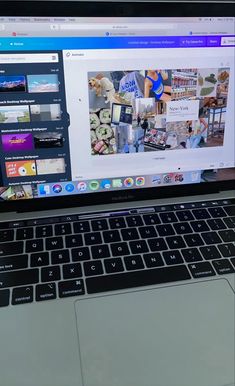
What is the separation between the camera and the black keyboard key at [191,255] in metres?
0.61

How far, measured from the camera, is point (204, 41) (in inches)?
25.4

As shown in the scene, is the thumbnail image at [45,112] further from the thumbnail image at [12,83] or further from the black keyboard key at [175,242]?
the black keyboard key at [175,242]

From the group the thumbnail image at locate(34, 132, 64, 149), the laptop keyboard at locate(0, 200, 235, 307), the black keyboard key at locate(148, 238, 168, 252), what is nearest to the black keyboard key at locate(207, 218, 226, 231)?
the laptop keyboard at locate(0, 200, 235, 307)

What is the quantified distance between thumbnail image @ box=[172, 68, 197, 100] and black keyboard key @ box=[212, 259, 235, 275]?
29 cm

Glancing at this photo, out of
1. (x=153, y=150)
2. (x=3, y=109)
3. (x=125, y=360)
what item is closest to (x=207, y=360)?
(x=125, y=360)

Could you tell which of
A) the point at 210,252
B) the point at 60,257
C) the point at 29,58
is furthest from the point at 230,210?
the point at 29,58

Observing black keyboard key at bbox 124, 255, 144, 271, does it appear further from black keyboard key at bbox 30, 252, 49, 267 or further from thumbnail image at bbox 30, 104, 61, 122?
thumbnail image at bbox 30, 104, 61, 122

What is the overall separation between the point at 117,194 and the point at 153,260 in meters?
0.16

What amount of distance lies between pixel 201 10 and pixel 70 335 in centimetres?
55

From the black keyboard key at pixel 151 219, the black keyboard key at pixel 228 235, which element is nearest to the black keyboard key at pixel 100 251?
the black keyboard key at pixel 151 219

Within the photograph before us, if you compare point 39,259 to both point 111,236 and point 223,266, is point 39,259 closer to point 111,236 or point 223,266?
point 111,236

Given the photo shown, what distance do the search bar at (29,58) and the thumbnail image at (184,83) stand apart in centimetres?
21

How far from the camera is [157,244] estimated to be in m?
0.63

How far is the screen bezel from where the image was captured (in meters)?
0.58
